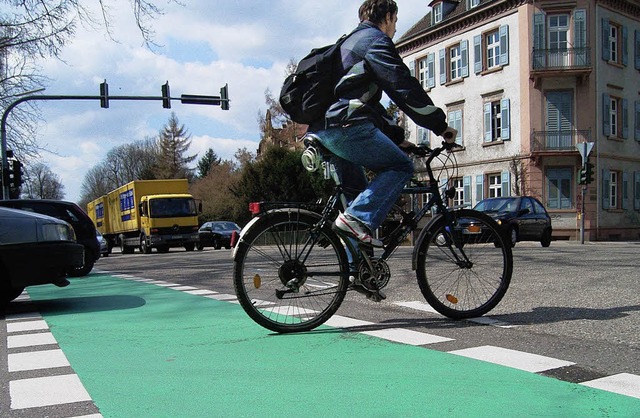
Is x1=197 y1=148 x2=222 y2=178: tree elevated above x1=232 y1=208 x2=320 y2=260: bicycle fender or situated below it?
above

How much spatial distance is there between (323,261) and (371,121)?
3.38ft

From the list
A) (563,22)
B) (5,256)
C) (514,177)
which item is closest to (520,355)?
(5,256)

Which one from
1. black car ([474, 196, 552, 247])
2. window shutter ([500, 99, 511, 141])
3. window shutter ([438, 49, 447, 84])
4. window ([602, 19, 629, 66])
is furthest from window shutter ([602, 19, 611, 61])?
black car ([474, 196, 552, 247])

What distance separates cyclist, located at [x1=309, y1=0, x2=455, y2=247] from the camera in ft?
13.5

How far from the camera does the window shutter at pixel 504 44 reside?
33.2 m

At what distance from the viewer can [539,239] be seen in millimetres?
19641

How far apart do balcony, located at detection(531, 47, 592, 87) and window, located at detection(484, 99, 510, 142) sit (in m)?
2.28

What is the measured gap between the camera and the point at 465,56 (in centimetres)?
3588

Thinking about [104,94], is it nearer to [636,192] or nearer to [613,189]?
[613,189]

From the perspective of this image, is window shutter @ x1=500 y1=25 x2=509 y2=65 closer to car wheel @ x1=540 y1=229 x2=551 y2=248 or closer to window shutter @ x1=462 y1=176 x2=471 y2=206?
window shutter @ x1=462 y1=176 x2=471 y2=206

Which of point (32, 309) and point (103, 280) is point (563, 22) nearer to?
point (103, 280)

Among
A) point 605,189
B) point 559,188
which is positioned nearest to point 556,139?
point 559,188

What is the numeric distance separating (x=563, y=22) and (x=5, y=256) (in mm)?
32518

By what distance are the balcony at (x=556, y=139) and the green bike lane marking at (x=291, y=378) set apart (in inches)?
1185
